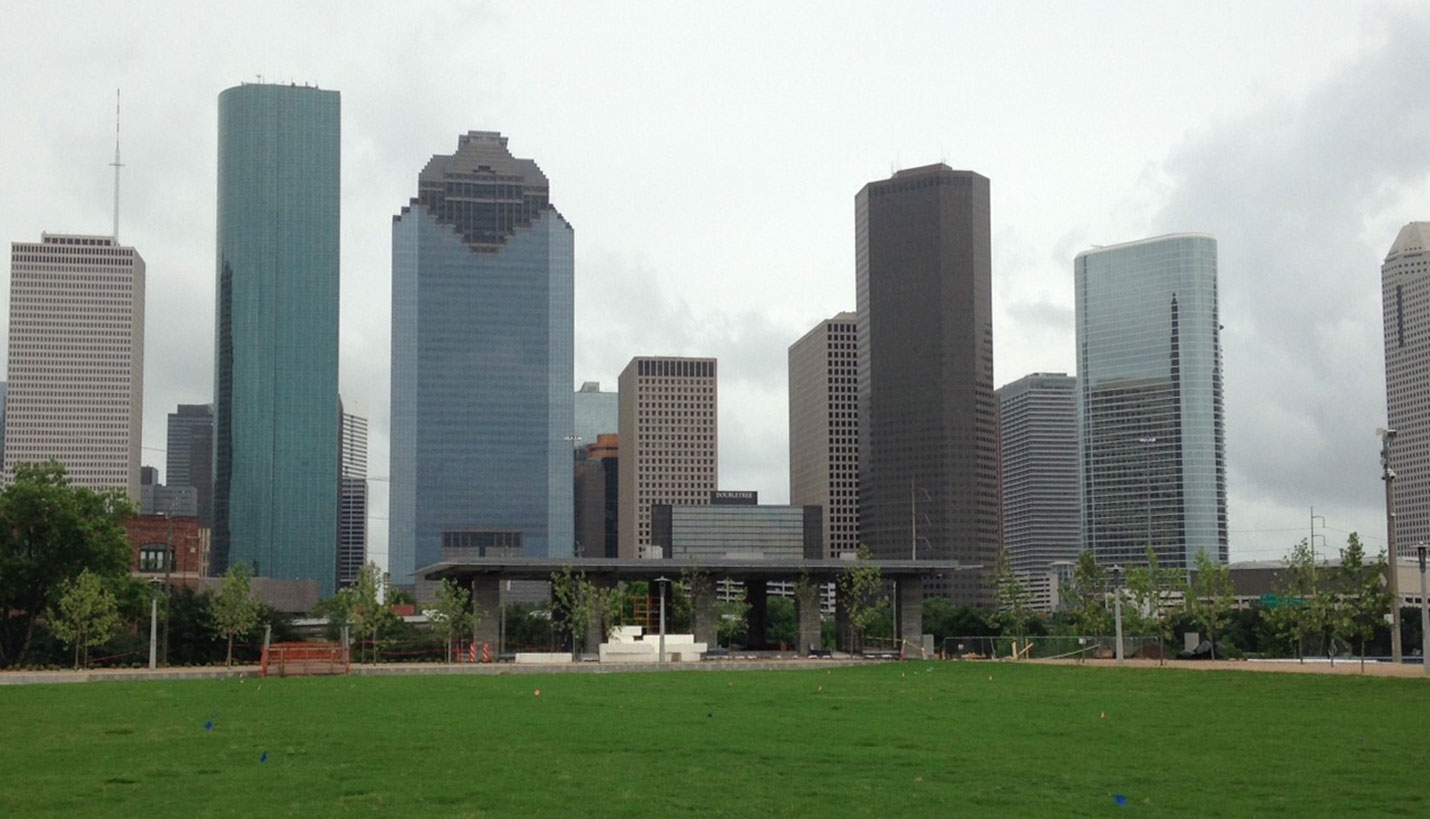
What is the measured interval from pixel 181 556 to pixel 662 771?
130263 millimetres

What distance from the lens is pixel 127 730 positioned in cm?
2581

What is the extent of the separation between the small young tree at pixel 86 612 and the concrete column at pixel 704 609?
2888 centimetres

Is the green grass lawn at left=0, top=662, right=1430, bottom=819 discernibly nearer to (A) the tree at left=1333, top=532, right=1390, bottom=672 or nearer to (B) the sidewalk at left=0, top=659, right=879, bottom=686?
(B) the sidewalk at left=0, top=659, right=879, bottom=686

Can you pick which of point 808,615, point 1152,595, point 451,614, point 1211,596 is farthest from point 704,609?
point 1211,596

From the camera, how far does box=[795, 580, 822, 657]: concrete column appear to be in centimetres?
8081

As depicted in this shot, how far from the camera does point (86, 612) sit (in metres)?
64.0

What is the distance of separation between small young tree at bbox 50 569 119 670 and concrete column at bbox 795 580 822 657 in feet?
112

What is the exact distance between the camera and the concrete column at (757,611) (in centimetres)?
8875

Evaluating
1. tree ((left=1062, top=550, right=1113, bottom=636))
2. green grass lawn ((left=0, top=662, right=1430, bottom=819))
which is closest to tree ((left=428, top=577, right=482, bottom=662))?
tree ((left=1062, top=550, right=1113, bottom=636))

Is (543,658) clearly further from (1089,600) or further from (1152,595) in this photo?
(1152,595)

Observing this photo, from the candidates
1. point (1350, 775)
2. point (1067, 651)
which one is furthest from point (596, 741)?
point (1067, 651)

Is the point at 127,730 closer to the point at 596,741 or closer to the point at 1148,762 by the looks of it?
the point at 596,741

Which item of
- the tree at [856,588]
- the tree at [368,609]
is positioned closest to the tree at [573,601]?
the tree at [368,609]

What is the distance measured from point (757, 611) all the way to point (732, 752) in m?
70.4
